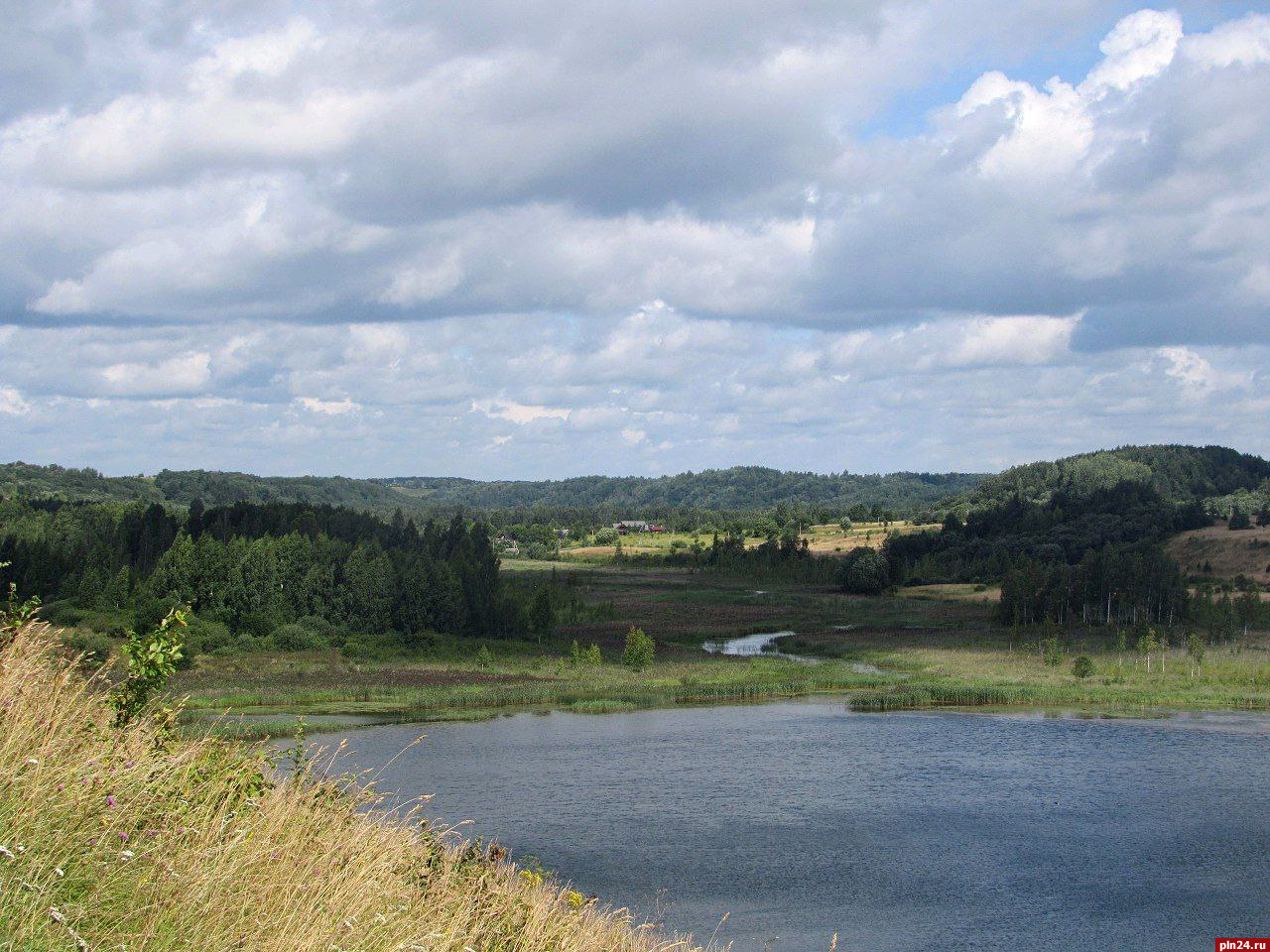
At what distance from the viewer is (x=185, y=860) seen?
8469 millimetres

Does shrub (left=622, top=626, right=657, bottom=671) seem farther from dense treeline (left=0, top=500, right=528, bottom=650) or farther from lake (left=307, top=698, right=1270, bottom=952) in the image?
dense treeline (left=0, top=500, right=528, bottom=650)

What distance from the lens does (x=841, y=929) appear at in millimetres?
26531

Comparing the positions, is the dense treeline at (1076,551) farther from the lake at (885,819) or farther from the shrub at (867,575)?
the lake at (885,819)

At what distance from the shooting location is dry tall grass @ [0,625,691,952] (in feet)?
25.1

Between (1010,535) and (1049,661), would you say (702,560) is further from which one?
(1049,661)

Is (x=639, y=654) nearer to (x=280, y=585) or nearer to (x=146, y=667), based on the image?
(x=280, y=585)

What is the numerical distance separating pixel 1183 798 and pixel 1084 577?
60512mm

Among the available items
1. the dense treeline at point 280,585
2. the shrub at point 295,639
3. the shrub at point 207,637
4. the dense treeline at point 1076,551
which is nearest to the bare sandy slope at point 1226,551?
the dense treeline at point 1076,551

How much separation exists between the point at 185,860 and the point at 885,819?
103 feet

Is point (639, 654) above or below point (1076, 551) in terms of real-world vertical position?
below

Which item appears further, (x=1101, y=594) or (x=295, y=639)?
(x=1101, y=594)

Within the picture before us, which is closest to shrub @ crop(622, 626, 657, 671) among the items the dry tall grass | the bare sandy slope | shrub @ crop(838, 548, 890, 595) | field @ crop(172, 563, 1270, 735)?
field @ crop(172, 563, 1270, 735)

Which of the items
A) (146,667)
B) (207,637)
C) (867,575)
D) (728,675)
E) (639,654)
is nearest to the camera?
(146,667)

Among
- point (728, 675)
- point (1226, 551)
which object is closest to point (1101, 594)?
point (728, 675)
